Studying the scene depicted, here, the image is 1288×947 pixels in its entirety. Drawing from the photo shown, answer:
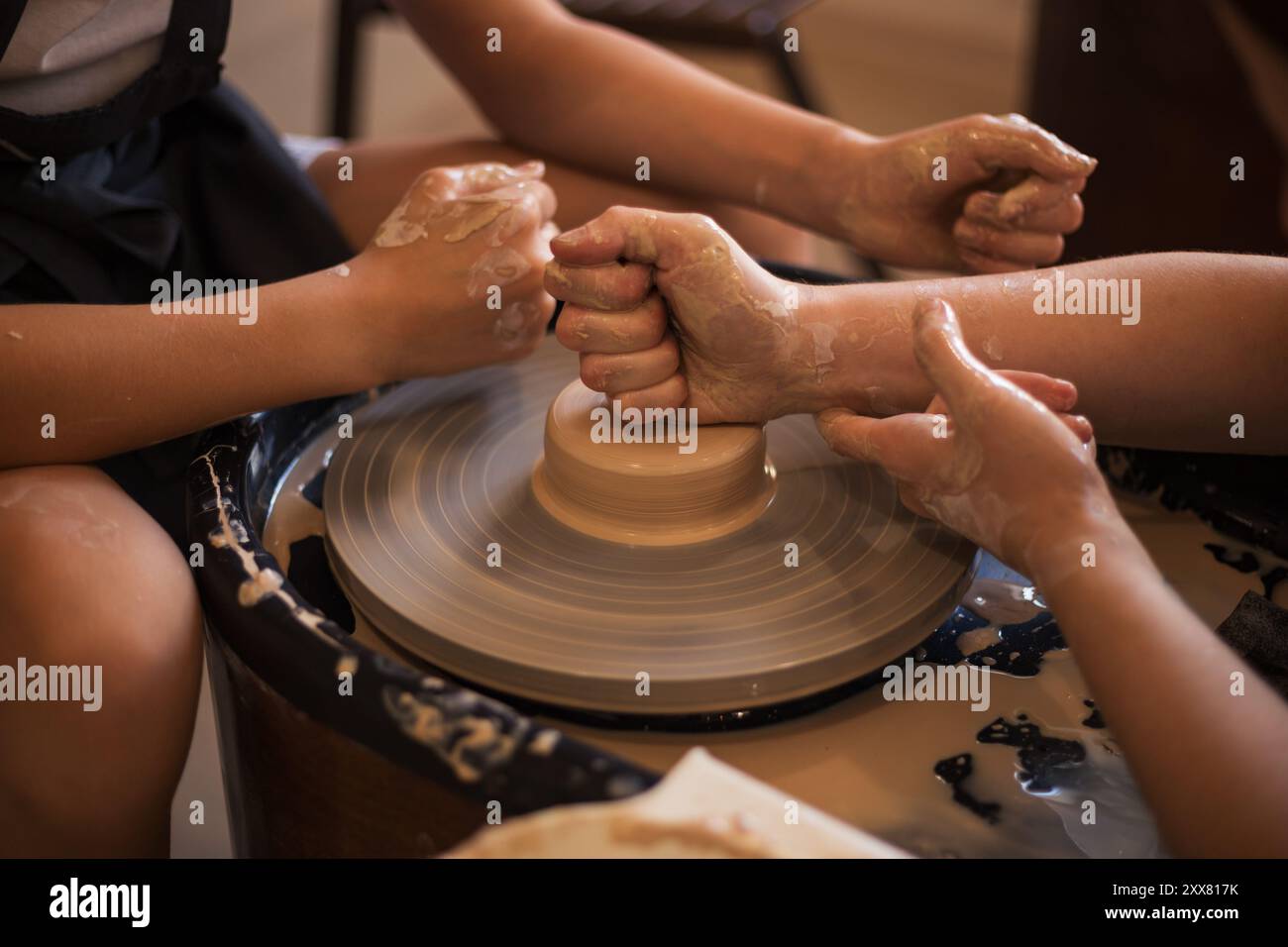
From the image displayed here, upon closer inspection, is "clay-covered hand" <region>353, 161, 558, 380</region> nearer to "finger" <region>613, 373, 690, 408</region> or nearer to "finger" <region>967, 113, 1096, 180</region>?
"finger" <region>613, 373, 690, 408</region>

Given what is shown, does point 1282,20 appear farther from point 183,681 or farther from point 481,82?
point 183,681

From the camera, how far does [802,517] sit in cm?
113

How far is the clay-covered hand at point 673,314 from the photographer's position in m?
1.05

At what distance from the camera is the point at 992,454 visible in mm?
913

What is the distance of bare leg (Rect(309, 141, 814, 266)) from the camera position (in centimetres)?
152

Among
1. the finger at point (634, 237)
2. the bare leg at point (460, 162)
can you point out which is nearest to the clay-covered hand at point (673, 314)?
the finger at point (634, 237)

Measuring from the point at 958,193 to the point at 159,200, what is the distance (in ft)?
3.04

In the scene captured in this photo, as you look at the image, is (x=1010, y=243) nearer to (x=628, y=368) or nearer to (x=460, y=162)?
(x=628, y=368)

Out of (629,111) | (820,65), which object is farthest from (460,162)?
(820,65)

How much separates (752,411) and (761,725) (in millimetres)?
322

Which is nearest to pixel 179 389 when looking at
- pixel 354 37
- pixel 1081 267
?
Result: pixel 1081 267

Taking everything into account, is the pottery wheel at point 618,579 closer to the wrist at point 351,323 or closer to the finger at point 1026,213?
the wrist at point 351,323

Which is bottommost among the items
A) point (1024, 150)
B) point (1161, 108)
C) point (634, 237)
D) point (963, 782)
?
point (963, 782)
